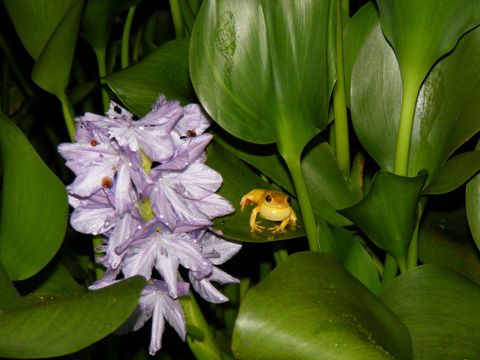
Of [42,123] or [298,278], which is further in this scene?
[42,123]

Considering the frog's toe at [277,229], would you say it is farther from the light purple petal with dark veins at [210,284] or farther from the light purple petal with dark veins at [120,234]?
the light purple petal with dark veins at [120,234]

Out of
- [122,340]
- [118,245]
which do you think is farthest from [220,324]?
[118,245]

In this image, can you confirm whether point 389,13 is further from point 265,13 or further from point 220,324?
point 220,324

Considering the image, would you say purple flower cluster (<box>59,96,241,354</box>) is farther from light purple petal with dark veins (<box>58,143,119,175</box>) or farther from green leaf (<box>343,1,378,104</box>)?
green leaf (<box>343,1,378,104</box>)

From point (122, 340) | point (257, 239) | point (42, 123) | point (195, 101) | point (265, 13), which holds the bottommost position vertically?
point (122, 340)

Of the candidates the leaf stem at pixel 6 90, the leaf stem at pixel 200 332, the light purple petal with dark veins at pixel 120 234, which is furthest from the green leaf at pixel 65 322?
the leaf stem at pixel 6 90

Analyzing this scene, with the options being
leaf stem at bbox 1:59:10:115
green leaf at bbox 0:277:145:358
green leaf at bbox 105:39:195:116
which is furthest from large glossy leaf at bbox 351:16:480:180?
leaf stem at bbox 1:59:10:115

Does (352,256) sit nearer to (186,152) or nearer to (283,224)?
(283,224)
